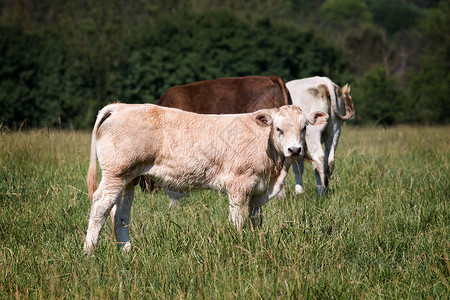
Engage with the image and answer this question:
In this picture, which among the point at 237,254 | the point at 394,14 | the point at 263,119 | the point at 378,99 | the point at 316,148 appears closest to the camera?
the point at 237,254

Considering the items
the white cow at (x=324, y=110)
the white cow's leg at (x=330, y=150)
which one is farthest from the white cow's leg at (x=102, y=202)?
the white cow's leg at (x=330, y=150)

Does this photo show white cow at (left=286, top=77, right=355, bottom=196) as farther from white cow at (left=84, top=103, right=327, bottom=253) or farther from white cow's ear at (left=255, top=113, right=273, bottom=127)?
white cow's ear at (left=255, top=113, right=273, bottom=127)

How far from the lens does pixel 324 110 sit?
290 inches

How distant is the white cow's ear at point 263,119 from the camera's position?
464 cm

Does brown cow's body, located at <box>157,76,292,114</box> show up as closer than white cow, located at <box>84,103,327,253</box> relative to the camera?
No

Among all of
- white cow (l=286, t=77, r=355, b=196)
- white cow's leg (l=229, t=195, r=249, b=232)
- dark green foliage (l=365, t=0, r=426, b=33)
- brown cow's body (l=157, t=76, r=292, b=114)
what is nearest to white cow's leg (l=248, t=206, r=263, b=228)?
white cow's leg (l=229, t=195, r=249, b=232)

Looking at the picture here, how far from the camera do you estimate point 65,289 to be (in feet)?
11.2

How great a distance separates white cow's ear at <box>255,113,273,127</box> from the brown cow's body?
7.88 ft

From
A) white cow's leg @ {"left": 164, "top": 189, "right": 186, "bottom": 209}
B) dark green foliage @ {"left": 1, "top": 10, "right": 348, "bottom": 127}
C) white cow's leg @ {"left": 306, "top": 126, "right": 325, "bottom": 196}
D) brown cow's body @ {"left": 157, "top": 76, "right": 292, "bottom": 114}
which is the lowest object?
dark green foliage @ {"left": 1, "top": 10, "right": 348, "bottom": 127}

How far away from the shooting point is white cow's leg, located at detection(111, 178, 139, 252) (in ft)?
15.4

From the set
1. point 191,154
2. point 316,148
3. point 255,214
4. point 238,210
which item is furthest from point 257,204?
point 316,148

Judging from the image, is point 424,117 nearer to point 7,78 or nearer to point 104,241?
point 7,78

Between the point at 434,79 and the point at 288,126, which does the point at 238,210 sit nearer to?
the point at 288,126

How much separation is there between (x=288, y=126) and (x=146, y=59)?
1757 cm
